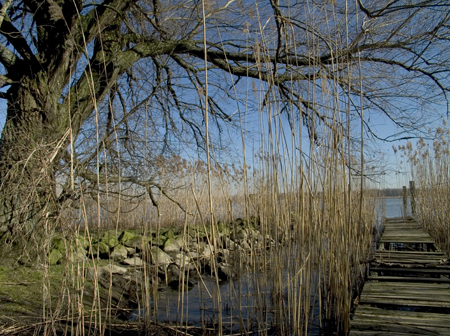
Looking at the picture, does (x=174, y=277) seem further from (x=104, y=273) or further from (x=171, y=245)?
(x=171, y=245)

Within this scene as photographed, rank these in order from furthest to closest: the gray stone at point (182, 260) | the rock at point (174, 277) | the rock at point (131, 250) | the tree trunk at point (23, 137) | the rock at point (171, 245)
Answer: the rock at point (171, 245) < the rock at point (131, 250) < the rock at point (174, 277) < the tree trunk at point (23, 137) < the gray stone at point (182, 260)

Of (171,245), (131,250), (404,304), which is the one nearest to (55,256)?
(131,250)

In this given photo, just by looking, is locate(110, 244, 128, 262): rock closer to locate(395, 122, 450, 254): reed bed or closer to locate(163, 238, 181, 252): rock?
locate(163, 238, 181, 252): rock

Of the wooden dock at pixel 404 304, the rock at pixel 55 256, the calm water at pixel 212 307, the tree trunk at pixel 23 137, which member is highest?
the tree trunk at pixel 23 137

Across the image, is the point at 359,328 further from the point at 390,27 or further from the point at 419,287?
the point at 390,27

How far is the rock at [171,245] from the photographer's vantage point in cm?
450

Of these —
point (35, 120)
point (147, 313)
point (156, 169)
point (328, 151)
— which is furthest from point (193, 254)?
point (328, 151)

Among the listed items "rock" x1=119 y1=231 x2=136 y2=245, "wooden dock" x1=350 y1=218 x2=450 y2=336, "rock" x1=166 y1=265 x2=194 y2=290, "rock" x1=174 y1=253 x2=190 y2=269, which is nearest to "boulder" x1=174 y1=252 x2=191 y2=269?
"rock" x1=174 y1=253 x2=190 y2=269

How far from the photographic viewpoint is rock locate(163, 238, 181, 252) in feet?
14.8

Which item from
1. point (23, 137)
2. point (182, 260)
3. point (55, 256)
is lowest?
point (182, 260)

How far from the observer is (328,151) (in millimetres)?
1881

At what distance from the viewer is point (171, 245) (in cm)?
458

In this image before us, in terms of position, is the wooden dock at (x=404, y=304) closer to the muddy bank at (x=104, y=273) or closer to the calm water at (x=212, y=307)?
the calm water at (x=212, y=307)

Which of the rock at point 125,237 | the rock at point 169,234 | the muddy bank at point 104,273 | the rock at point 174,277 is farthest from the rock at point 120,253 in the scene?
the rock at point 169,234
